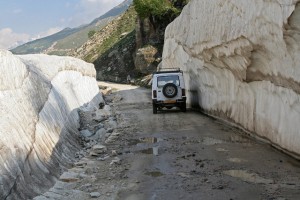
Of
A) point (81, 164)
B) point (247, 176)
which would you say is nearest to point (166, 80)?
point (81, 164)

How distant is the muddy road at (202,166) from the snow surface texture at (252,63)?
0.84 metres

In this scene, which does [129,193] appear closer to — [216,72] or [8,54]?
[8,54]

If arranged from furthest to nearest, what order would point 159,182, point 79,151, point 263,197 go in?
point 79,151 → point 159,182 → point 263,197

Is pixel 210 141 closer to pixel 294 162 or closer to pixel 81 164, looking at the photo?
pixel 294 162

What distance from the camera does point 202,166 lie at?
11055 millimetres

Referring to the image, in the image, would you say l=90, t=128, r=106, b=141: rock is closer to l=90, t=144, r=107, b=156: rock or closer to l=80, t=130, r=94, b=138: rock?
l=80, t=130, r=94, b=138: rock

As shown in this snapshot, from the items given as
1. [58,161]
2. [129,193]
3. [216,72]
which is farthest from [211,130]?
[129,193]

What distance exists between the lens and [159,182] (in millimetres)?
9844

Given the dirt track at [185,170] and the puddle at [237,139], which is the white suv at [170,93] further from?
the puddle at [237,139]

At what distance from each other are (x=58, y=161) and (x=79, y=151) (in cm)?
279

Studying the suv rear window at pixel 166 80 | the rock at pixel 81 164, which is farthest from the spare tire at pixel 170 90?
the rock at pixel 81 164

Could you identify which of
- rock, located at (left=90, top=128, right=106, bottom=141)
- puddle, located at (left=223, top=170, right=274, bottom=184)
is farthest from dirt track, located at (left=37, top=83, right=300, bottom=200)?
rock, located at (left=90, top=128, right=106, bottom=141)

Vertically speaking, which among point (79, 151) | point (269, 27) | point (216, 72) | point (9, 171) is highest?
point (269, 27)

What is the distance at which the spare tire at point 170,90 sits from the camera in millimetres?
23594
